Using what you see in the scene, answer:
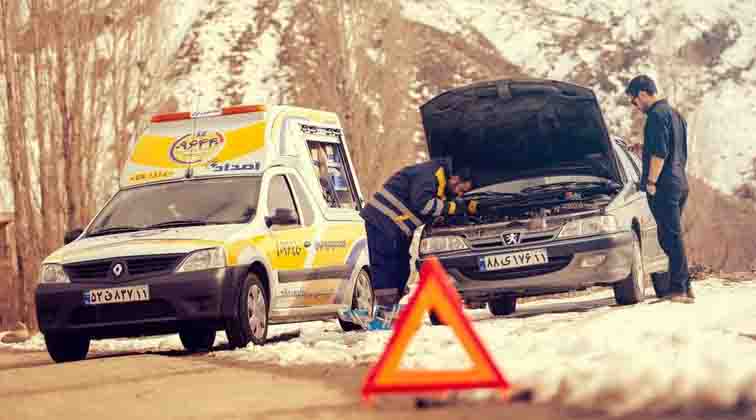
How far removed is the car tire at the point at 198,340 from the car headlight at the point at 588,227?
11.4 feet

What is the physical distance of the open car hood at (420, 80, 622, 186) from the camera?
13.7 m

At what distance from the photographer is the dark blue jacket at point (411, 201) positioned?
12.6 m

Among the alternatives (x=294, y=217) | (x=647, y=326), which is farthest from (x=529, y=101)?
(x=647, y=326)

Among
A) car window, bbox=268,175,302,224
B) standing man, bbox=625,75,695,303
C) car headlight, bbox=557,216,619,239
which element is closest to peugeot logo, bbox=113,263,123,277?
car window, bbox=268,175,302,224

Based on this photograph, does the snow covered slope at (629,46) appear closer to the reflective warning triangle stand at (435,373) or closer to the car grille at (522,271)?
the car grille at (522,271)

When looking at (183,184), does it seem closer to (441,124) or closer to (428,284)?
(441,124)

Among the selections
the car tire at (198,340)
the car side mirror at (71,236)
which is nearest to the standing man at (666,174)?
the car tire at (198,340)

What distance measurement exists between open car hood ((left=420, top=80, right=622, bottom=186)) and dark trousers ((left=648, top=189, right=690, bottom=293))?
100cm

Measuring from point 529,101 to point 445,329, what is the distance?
9.90 feet

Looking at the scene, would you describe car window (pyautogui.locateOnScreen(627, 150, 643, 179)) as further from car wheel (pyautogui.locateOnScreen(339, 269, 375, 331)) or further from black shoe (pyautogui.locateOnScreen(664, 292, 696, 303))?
car wheel (pyautogui.locateOnScreen(339, 269, 375, 331))

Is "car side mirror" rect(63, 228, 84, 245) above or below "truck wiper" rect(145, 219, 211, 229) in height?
below

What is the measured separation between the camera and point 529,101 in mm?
13844

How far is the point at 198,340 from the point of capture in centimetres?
1390

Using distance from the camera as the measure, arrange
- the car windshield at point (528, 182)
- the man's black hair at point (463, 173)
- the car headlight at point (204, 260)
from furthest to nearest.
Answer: the man's black hair at point (463, 173) < the car windshield at point (528, 182) < the car headlight at point (204, 260)
